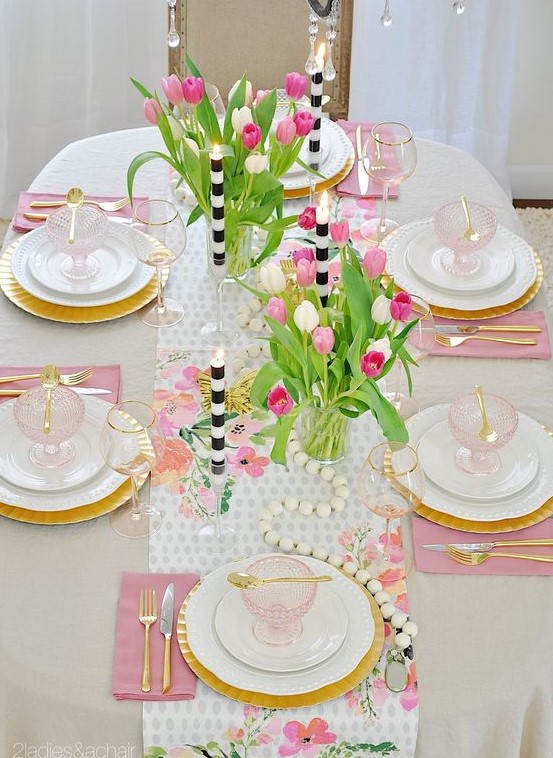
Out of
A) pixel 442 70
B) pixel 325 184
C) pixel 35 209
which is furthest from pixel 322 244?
pixel 442 70

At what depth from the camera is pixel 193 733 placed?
149cm

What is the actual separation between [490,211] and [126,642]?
1.10 metres

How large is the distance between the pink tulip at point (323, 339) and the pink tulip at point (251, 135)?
48 centimetres

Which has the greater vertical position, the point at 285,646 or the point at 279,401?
the point at 279,401

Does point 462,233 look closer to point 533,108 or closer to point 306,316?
point 306,316

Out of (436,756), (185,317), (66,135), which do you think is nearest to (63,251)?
(185,317)

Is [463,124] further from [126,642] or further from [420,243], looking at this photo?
[126,642]

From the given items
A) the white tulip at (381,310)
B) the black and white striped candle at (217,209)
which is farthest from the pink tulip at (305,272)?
the black and white striped candle at (217,209)

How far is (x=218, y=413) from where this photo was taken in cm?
158

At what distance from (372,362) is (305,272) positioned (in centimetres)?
18

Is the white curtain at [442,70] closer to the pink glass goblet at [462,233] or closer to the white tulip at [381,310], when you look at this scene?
the pink glass goblet at [462,233]

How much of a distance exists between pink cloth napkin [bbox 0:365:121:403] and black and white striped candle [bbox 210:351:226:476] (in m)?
0.32

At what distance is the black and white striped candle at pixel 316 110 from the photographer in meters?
2.09

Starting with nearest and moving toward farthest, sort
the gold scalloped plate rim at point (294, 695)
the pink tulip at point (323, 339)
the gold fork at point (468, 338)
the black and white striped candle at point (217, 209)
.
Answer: the gold scalloped plate rim at point (294, 695) → the pink tulip at point (323, 339) → the black and white striped candle at point (217, 209) → the gold fork at point (468, 338)
